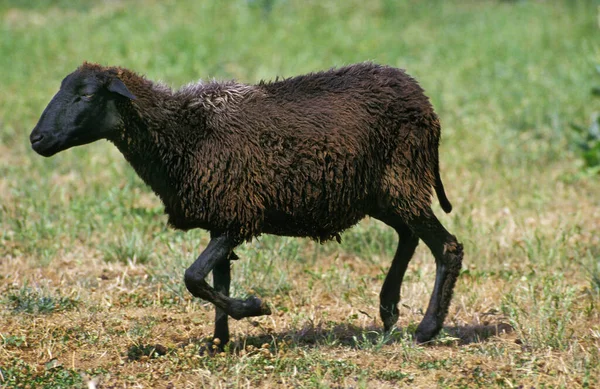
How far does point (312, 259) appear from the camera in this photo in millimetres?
7117

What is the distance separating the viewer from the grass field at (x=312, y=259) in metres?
4.92

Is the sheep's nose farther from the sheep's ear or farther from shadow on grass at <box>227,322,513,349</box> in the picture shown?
shadow on grass at <box>227,322,513,349</box>

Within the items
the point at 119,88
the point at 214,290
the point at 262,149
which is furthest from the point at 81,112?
the point at 214,290

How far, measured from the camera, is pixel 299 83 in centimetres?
547

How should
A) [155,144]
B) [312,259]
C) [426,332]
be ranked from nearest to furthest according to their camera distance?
[155,144]
[426,332]
[312,259]

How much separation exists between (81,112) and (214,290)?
1.32 m

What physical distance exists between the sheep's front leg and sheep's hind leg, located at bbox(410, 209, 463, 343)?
1169 millimetres

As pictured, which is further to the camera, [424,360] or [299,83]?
[299,83]

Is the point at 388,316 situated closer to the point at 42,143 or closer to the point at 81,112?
Result: the point at 81,112

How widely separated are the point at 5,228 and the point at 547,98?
23.6 ft

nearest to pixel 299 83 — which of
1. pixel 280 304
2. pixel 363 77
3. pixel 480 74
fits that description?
pixel 363 77

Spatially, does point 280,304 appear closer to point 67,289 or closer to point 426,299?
point 426,299

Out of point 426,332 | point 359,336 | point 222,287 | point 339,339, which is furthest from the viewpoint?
point 359,336

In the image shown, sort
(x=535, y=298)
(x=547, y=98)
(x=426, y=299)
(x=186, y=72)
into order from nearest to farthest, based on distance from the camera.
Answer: (x=535, y=298)
(x=426, y=299)
(x=547, y=98)
(x=186, y=72)
